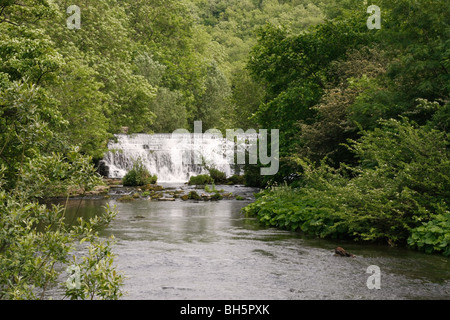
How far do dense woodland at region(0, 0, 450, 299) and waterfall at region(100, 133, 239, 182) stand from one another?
4.12 metres

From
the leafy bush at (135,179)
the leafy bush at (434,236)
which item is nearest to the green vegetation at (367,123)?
the leafy bush at (434,236)

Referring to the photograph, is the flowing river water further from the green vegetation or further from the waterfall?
the waterfall

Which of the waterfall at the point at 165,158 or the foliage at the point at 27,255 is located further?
the waterfall at the point at 165,158

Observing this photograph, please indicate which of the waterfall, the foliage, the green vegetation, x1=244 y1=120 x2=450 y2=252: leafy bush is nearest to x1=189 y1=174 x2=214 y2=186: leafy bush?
the waterfall

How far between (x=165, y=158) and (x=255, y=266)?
2710cm

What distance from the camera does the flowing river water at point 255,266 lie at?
827 cm

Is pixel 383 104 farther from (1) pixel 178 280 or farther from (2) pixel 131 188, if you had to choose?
(2) pixel 131 188

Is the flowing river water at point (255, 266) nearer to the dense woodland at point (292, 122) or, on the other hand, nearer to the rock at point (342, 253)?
the rock at point (342, 253)

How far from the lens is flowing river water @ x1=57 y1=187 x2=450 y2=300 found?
8.27m

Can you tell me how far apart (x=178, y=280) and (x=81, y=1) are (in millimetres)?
24213

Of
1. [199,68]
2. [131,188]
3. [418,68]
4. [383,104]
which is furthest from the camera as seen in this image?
[199,68]

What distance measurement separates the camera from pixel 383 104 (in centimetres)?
1516

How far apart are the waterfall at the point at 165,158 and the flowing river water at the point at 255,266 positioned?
19.9 meters
